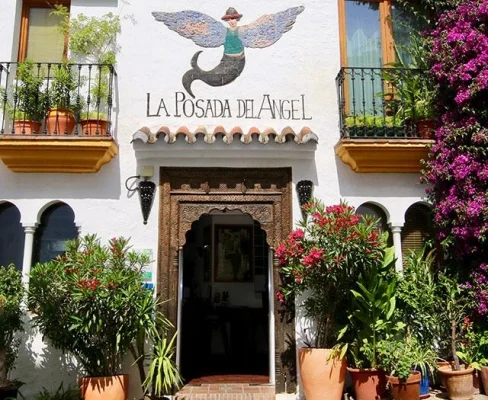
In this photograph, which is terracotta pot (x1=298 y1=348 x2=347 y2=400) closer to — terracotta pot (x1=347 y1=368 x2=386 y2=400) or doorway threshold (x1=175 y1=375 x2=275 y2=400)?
terracotta pot (x1=347 y1=368 x2=386 y2=400)

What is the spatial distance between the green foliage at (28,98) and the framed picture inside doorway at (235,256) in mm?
4700

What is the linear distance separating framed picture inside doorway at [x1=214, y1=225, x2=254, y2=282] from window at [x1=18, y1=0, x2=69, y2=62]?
4.82 m

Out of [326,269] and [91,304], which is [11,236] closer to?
[91,304]

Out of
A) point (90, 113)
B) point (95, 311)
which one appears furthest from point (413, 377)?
point (90, 113)

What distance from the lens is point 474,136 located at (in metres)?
6.46

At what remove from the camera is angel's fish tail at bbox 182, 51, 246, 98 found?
7.45 meters

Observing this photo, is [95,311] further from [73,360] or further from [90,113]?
[90,113]

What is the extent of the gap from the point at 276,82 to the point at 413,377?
4478 mm

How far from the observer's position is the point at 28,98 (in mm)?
7016

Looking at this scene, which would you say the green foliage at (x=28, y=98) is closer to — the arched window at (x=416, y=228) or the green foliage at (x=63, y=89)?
the green foliage at (x=63, y=89)

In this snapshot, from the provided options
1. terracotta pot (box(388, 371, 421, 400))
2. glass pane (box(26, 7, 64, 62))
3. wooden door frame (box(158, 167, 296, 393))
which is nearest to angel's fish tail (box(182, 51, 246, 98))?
wooden door frame (box(158, 167, 296, 393))

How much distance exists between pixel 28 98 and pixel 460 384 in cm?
690

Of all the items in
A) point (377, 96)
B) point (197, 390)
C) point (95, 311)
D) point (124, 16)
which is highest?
point (124, 16)

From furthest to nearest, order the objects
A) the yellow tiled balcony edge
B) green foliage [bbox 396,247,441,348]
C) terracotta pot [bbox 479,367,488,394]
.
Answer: the yellow tiled balcony edge < green foliage [bbox 396,247,441,348] < terracotta pot [bbox 479,367,488,394]
